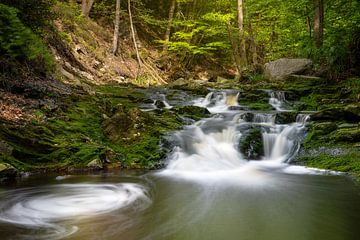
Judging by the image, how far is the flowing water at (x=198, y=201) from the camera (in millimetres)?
4465

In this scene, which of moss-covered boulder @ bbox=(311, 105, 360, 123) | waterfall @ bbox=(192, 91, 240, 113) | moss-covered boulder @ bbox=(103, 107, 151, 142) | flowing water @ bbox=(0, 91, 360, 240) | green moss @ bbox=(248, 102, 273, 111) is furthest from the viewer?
waterfall @ bbox=(192, 91, 240, 113)

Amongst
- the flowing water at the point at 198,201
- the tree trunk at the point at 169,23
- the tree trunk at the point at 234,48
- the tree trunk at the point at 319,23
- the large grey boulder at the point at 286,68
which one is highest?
the tree trunk at the point at 169,23

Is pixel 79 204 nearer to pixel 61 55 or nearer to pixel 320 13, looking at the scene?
pixel 61 55

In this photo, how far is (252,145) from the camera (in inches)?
359

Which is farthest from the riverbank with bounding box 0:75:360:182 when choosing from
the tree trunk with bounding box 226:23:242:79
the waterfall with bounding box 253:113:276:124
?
the tree trunk with bounding box 226:23:242:79

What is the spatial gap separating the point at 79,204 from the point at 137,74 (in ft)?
46.8

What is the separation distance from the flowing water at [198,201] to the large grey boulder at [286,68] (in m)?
6.44

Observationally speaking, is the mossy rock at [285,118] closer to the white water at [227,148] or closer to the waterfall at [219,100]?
the white water at [227,148]

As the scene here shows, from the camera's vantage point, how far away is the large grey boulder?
1505cm

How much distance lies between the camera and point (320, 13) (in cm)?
1420

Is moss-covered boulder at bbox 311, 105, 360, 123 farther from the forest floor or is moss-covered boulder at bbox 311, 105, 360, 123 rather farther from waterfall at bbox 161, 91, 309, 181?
waterfall at bbox 161, 91, 309, 181

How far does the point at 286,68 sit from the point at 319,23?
6.98ft

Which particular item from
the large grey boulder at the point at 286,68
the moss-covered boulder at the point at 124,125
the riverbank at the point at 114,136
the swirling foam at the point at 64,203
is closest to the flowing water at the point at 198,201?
the swirling foam at the point at 64,203

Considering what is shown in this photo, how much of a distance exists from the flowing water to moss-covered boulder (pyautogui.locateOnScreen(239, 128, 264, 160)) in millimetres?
93
